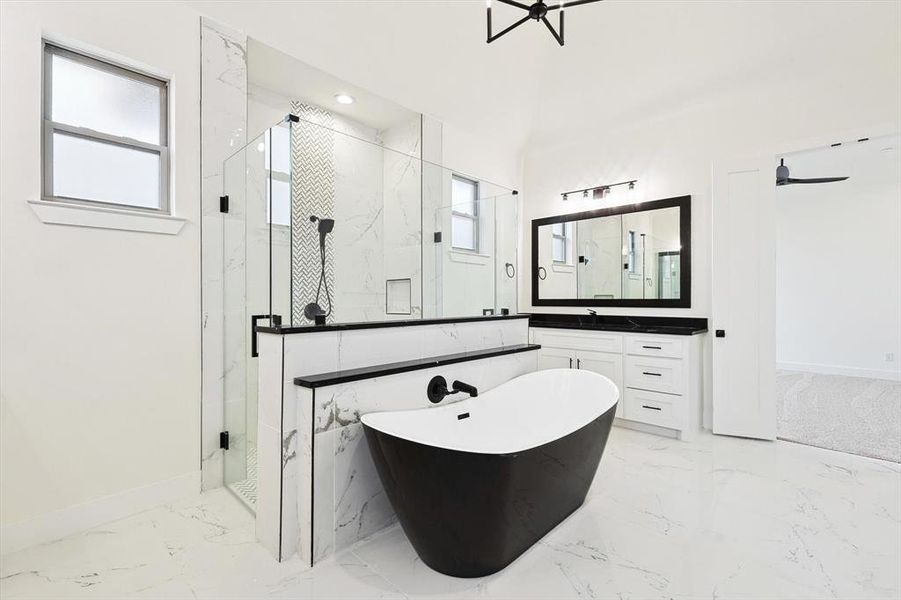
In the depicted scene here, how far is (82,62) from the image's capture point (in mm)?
2068

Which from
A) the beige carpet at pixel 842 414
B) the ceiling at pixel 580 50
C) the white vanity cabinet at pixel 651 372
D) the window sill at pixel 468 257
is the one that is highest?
the ceiling at pixel 580 50

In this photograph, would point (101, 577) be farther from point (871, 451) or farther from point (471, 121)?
point (871, 451)

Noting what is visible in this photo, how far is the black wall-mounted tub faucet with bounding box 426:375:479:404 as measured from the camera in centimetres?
215

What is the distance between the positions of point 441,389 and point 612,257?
2.65 meters

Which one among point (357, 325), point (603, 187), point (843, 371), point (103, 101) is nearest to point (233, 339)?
point (357, 325)

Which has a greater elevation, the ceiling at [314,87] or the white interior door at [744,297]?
the ceiling at [314,87]

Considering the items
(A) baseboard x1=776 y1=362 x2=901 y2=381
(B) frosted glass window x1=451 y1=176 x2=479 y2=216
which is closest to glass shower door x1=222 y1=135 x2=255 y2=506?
(B) frosted glass window x1=451 y1=176 x2=479 y2=216

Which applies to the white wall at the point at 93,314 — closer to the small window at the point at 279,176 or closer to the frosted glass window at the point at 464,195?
the small window at the point at 279,176

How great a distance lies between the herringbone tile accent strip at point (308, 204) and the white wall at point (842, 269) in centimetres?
520

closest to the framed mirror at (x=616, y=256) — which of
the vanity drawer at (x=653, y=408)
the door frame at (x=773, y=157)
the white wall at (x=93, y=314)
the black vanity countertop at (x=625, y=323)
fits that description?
the black vanity countertop at (x=625, y=323)

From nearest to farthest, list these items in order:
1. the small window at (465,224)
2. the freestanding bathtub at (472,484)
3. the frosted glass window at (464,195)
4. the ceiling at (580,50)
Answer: the freestanding bathtub at (472,484) < the ceiling at (580,50) < the small window at (465,224) < the frosted glass window at (464,195)

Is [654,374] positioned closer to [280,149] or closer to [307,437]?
[307,437]

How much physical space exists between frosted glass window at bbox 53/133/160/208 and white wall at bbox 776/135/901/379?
6.09 m

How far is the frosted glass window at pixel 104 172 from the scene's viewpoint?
79.4 inches
